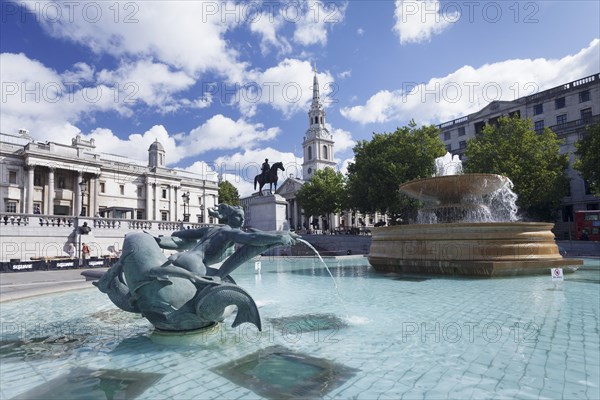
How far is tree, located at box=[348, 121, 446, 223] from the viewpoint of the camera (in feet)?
116

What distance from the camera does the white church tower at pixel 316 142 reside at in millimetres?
96438

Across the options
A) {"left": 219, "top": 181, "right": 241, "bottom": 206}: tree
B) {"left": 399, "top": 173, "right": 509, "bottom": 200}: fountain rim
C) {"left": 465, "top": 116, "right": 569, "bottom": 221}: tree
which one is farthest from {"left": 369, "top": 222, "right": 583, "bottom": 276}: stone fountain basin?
{"left": 219, "top": 181, "right": 241, "bottom": 206}: tree

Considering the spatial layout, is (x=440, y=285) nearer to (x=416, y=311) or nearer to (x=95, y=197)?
(x=416, y=311)

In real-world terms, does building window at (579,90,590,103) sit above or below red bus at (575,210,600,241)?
above

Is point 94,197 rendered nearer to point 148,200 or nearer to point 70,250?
point 148,200

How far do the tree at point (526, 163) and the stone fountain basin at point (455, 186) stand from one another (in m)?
19.9

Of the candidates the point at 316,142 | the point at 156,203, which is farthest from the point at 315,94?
the point at 156,203

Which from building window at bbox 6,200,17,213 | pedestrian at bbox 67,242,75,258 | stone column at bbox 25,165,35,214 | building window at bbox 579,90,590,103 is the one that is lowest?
pedestrian at bbox 67,242,75,258

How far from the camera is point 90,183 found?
54.2m

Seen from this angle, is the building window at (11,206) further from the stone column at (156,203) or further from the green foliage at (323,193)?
the green foliage at (323,193)

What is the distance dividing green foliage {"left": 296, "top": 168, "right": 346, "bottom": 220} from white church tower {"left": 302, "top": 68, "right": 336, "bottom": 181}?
34281mm

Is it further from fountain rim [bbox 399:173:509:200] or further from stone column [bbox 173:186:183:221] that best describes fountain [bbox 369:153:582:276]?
stone column [bbox 173:186:183:221]

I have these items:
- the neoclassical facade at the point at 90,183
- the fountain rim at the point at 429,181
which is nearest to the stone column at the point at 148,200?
the neoclassical facade at the point at 90,183

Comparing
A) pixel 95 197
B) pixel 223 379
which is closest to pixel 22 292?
pixel 223 379
